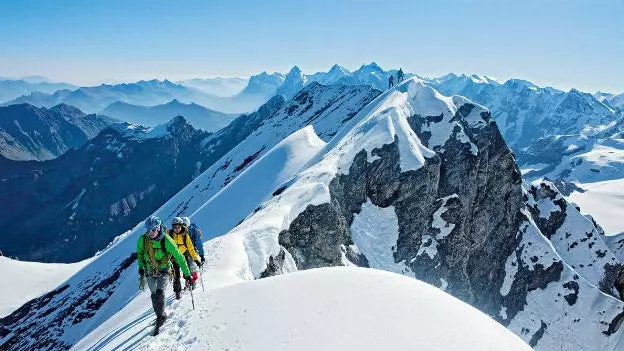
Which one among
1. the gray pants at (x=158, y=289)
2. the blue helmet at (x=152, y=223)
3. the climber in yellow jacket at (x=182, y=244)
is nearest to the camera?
the blue helmet at (x=152, y=223)

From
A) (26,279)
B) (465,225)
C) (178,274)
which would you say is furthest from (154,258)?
(26,279)

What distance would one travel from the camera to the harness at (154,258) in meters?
13.9

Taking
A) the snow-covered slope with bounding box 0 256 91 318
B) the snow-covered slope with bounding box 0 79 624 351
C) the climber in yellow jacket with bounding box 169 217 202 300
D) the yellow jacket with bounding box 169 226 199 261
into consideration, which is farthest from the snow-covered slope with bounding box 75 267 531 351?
the snow-covered slope with bounding box 0 256 91 318

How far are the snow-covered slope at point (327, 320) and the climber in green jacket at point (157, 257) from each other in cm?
155

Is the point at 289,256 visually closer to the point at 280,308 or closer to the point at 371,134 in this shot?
the point at 280,308

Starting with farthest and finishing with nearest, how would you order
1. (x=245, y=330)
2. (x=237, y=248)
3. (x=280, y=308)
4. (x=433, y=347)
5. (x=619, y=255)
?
(x=619, y=255), (x=237, y=248), (x=280, y=308), (x=245, y=330), (x=433, y=347)

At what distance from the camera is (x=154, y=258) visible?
Answer: 14.0m

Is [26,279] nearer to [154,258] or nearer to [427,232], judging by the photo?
[427,232]

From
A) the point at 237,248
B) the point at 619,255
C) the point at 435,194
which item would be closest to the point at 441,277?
the point at 435,194

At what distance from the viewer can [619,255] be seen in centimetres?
11062

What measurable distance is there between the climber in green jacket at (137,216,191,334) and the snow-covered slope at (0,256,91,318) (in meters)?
82.3

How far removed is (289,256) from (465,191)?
39.3m

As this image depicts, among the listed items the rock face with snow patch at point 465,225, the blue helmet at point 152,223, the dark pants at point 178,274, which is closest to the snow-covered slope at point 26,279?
the rock face with snow patch at point 465,225

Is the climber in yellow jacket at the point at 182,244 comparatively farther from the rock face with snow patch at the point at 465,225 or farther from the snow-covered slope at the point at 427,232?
the rock face with snow patch at the point at 465,225
